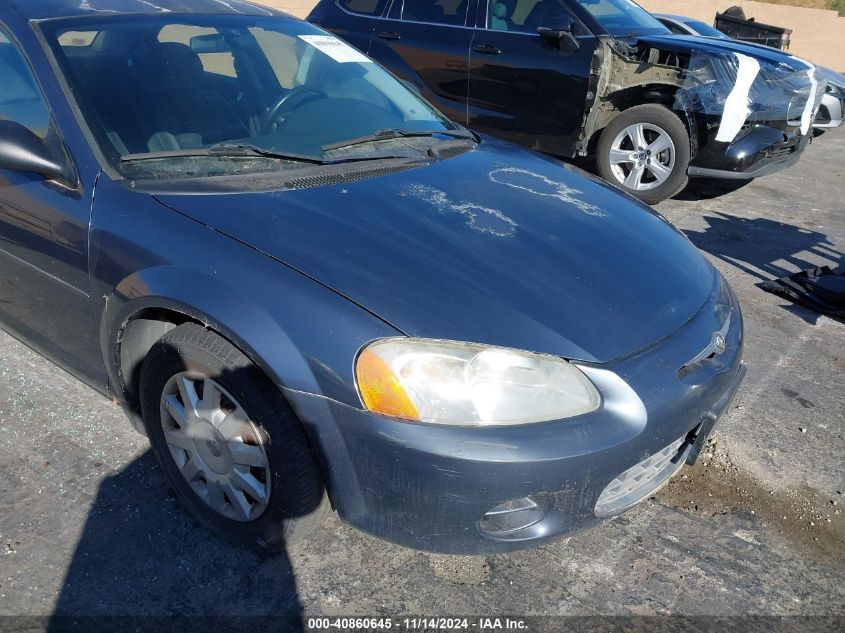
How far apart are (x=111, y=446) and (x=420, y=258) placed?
1.53 meters

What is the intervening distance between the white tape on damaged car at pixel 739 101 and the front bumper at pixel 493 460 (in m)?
4.15

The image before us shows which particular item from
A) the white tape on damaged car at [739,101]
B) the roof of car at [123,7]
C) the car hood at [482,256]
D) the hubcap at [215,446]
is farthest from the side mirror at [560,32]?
the hubcap at [215,446]

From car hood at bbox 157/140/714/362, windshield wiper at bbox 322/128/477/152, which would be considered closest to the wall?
windshield wiper at bbox 322/128/477/152

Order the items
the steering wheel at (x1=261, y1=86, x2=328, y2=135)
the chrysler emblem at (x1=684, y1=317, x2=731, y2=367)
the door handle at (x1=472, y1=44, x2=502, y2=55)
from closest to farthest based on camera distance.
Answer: the chrysler emblem at (x1=684, y1=317, x2=731, y2=367), the steering wheel at (x1=261, y1=86, x2=328, y2=135), the door handle at (x1=472, y1=44, x2=502, y2=55)

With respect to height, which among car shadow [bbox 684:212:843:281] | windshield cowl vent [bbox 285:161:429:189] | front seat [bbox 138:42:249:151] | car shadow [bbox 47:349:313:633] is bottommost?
car shadow [bbox 47:349:313:633]

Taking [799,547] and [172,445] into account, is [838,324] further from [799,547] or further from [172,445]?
[172,445]

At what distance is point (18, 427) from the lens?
280 cm

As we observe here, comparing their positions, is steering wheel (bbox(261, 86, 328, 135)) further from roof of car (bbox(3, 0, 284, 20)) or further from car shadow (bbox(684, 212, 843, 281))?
car shadow (bbox(684, 212, 843, 281))

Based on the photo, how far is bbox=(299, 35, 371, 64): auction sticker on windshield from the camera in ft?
10.8

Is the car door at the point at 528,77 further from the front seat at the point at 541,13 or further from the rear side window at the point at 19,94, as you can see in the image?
the rear side window at the point at 19,94

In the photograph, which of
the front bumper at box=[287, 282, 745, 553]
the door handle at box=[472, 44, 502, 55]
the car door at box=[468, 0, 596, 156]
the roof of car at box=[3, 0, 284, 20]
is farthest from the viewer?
the door handle at box=[472, 44, 502, 55]

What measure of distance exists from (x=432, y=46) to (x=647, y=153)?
84.0 inches

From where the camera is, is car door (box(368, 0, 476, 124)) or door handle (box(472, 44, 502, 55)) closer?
door handle (box(472, 44, 502, 55))

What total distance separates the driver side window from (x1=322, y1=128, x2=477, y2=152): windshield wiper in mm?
3189
